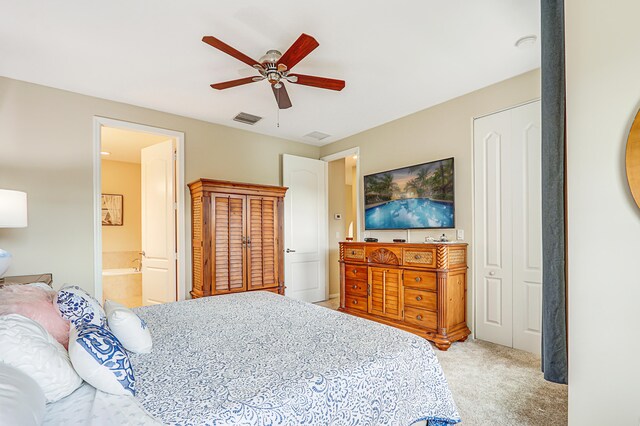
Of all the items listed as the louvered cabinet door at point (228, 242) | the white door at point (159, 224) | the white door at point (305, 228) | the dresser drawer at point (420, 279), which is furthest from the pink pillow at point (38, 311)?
the white door at point (305, 228)

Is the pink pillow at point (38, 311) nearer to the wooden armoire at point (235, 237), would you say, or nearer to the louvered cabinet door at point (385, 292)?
the wooden armoire at point (235, 237)

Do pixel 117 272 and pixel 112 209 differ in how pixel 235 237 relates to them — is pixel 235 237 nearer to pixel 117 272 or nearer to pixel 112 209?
pixel 117 272

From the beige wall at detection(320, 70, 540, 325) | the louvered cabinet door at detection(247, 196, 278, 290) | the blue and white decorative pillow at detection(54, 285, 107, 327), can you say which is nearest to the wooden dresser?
the beige wall at detection(320, 70, 540, 325)

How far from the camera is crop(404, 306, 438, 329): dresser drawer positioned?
322cm

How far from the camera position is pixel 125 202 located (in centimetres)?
633

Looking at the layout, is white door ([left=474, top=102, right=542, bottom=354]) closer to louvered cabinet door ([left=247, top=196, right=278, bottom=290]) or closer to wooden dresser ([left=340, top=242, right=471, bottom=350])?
wooden dresser ([left=340, top=242, right=471, bottom=350])

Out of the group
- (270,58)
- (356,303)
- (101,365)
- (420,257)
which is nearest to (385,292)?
(356,303)

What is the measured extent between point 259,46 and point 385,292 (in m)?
2.82

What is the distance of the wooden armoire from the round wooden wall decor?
3537 millimetres

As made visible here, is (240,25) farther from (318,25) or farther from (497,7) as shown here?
(497,7)

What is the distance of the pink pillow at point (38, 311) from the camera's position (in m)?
1.29

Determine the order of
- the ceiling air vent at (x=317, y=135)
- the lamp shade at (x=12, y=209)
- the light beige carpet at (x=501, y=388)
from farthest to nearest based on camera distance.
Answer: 1. the ceiling air vent at (x=317, y=135)
2. the lamp shade at (x=12, y=209)
3. the light beige carpet at (x=501, y=388)

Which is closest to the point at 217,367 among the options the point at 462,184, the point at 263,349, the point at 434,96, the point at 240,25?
the point at 263,349

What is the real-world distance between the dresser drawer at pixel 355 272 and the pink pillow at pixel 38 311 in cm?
308
